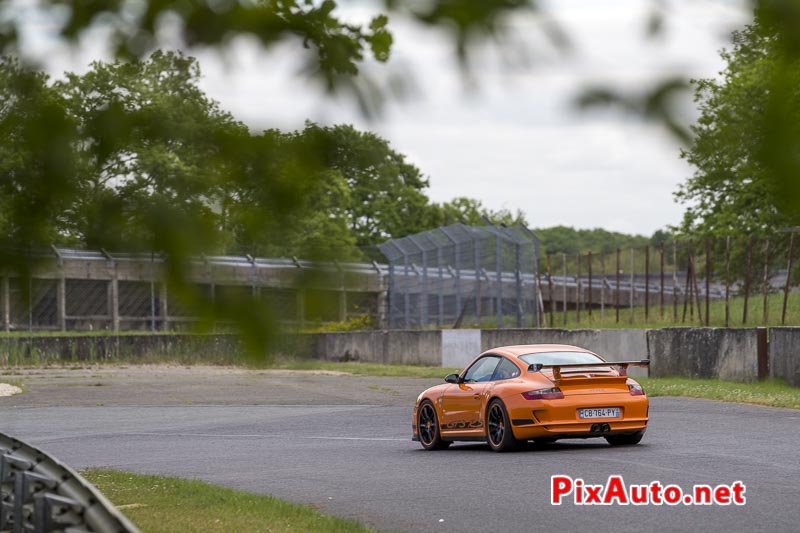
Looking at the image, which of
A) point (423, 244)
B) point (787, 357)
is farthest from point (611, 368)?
point (423, 244)

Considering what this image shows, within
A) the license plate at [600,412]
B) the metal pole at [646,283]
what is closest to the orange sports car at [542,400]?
the license plate at [600,412]

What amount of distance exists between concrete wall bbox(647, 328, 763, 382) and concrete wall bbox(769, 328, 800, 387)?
37 cm

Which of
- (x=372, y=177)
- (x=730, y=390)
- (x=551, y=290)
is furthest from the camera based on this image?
(x=551, y=290)

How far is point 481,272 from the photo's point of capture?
1494 inches

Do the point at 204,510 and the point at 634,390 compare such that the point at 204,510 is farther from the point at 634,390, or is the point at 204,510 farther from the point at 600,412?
the point at 634,390

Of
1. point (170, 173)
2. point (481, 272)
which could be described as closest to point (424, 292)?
point (481, 272)

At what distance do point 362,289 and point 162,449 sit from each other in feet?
48.3

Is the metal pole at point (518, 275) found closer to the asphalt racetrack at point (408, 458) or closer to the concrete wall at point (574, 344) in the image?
the concrete wall at point (574, 344)

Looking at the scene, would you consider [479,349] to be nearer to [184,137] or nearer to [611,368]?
[611,368]

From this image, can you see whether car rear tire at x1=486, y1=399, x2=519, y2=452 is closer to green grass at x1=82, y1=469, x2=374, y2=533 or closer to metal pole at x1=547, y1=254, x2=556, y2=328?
green grass at x1=82, y1=469, x2=374, y2=533

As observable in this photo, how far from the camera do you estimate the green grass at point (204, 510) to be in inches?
400

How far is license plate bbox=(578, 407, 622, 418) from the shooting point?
15648 mm

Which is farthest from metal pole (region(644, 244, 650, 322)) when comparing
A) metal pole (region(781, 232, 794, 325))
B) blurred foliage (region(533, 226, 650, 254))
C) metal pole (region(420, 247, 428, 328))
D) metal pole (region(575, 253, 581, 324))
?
blurred foliage (region(533, 226, 650, 254))

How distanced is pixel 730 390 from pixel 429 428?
31.9 ft
